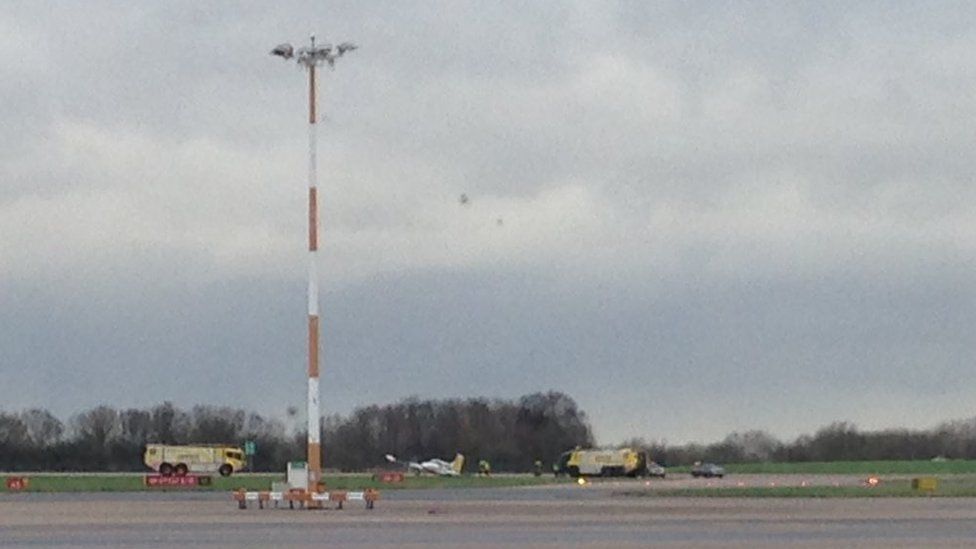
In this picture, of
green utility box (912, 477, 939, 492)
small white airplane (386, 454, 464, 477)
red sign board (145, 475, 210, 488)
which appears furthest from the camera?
small white airplane (386, 454, 464, 477)

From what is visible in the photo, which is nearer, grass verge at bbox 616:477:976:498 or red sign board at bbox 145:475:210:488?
grass verge at bbox 616:477:976:498

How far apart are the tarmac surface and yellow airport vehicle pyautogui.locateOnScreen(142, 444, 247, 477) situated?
44.6 metres

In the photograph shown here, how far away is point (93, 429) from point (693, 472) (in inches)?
2430

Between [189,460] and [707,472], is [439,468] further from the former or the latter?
[189,460]

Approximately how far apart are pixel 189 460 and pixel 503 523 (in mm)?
69826

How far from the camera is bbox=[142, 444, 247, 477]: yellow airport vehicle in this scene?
11062 centimetres

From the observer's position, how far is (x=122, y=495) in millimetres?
71938

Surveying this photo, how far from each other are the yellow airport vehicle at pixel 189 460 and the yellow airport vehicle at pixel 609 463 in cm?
2588

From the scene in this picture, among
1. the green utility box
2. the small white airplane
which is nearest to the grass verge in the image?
the green utility box

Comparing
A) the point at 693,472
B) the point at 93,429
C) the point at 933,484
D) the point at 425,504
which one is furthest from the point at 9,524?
the point at 93,429

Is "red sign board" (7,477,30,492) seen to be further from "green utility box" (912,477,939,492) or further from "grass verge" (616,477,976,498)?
"green utility box" (912,477,939,492)

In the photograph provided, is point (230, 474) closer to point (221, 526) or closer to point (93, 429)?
point (93, 429)

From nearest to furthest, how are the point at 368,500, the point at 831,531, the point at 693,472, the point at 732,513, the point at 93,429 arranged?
the point at 831,531 < the point at 732,513 < the point at 368,500 < the point at 693,472 < the point at 93,429

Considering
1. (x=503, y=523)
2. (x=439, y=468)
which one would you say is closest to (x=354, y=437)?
(x=439, y=468)
